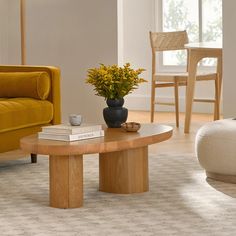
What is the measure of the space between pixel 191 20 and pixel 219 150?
4112 millimetres

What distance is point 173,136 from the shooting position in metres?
6.92

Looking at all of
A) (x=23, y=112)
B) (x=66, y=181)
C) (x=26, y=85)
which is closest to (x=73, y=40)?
(x=26, y=85)

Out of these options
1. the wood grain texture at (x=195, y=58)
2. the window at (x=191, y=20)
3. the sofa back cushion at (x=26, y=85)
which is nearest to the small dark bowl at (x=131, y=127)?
Result: the sofa back cushion at (x=26, y=85)

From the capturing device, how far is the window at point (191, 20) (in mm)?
8383

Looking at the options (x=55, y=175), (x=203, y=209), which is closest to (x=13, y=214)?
(x=55, y=175)

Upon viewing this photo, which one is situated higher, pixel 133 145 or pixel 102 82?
pixel 102 82

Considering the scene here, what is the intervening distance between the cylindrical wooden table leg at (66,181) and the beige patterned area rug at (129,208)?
0.06m

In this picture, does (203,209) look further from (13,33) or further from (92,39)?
(13,33)

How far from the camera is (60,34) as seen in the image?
289 inches

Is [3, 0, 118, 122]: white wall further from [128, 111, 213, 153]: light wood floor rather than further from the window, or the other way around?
the window

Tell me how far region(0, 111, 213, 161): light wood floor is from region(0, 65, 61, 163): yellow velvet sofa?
537 mm

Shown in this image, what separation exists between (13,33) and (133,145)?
365cm

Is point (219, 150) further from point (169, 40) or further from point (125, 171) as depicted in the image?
point (169, 40)

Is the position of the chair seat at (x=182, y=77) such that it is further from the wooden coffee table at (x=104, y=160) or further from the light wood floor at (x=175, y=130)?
the wooden coffee table at (x=104, y=160)
